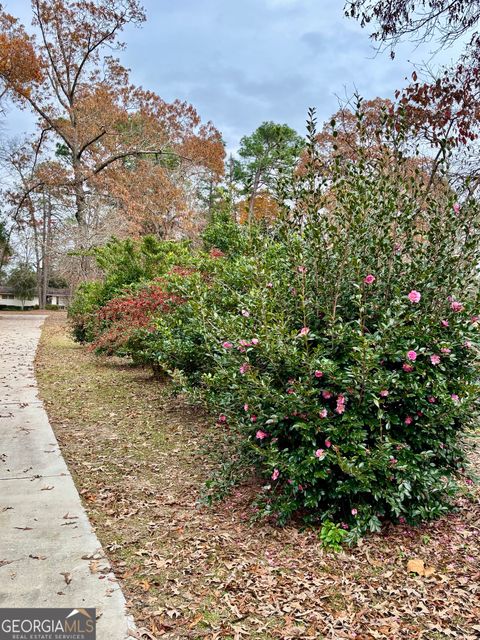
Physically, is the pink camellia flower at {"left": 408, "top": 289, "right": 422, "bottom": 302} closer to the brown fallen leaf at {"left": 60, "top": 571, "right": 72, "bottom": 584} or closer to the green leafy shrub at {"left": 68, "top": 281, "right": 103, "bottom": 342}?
the brown fallen leaf at {"left": 60, "top": 571, "right": 72, "bottom": 584}

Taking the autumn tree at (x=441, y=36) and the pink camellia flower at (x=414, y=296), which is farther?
the autumn tree at (x=441, y=36)

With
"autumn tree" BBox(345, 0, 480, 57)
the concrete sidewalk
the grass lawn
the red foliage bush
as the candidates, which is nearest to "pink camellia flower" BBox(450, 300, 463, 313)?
the grass lawn

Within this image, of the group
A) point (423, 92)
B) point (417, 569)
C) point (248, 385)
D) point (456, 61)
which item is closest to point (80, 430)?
point (248, 385)

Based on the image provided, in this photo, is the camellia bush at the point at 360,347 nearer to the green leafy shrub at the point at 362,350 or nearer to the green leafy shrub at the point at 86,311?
the green leafy shrub at the point at 362,350

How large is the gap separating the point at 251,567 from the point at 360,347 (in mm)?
1274

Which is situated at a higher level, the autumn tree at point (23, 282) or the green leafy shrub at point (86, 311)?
the autumn tree at point (23, 282)

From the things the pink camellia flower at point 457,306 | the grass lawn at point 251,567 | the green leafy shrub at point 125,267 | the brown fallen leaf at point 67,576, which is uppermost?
the green leafy shrub at point 125,267

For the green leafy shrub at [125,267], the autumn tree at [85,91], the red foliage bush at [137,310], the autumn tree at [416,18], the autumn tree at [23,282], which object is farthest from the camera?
the autumn tree at [23,282]

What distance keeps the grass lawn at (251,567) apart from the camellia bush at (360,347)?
0.60 feet

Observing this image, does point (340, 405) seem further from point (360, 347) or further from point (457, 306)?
point (457, 306)

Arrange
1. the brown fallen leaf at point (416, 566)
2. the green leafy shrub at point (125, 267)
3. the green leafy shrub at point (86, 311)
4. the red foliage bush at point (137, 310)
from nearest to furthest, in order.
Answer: the brown fallen leaf at point (416, 566) → the red foliage bush at point (137, 310) → the green leafy shrub at point (125, 267) → the green leafy shrub at point (86, 311)

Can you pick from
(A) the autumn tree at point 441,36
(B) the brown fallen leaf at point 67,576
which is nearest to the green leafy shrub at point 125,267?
(A) the autumn tree at point 441,36

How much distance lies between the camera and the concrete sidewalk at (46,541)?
2.07m

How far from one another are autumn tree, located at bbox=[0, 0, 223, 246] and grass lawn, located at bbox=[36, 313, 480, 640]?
1747 cm
